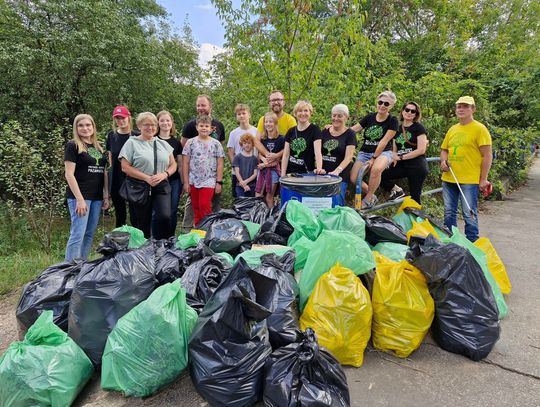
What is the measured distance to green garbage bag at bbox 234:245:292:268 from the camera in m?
2.70

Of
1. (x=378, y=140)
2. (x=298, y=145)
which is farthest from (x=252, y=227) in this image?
(x=378, y=140)

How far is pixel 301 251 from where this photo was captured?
290cm

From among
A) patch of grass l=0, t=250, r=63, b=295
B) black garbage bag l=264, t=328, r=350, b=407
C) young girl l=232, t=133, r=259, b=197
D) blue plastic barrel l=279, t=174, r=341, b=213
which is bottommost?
patch of grass l=0, t=250, r=63, b=295

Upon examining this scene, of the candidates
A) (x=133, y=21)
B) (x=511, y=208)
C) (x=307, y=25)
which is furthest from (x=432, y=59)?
(x=133, y=21)

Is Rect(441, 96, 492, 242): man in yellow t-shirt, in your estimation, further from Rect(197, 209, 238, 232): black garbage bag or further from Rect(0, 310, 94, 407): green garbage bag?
Rect(0, 310, 94, 407): green garbage bag

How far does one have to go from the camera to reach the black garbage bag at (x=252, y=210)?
12.2 ft

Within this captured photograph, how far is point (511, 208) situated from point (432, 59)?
18.4ft

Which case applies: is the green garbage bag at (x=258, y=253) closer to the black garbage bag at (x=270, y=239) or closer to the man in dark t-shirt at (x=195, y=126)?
the black garbage bag at (x=270, y=239)

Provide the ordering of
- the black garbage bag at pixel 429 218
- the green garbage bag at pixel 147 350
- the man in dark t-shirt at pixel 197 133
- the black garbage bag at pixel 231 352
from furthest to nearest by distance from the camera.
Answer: the man in dark t-shirt at pixel 197 133 → the black garbage bag at pixel 429 218 → the green garbage bag at pixel 147 350 → the black garbage bag at pixel 231 352

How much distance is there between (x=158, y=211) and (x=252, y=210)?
3.21ft

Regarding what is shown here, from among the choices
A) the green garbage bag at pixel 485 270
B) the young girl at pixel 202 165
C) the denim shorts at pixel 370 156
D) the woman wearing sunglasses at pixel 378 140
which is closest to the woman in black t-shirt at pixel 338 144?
the woman wearing sunglasses at pixel 378 140

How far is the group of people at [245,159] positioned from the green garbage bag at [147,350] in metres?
1.79

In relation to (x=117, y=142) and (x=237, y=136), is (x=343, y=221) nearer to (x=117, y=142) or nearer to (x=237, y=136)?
(x=237, y=136)

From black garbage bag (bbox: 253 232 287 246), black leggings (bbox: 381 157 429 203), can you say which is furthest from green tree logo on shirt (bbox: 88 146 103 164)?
black leggings (bbox: 381 157 429 203)
